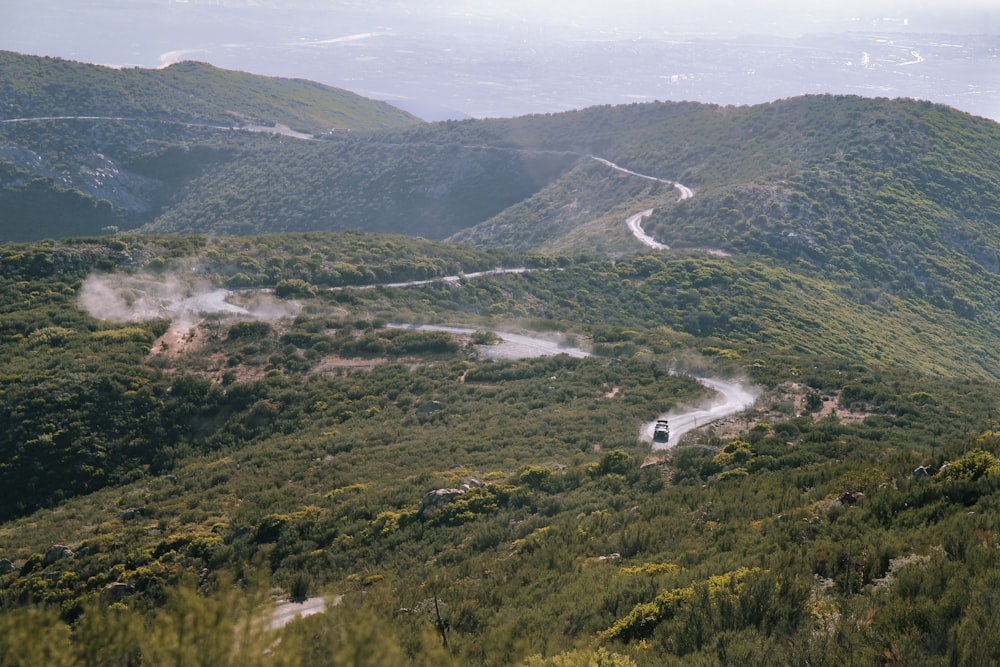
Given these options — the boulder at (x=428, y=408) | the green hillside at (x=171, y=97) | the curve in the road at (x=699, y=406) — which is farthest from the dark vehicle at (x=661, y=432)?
the green hillside at (x=171, y=97)

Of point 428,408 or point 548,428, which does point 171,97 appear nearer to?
point 428,408

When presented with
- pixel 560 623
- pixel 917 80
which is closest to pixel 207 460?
pixel 560 623

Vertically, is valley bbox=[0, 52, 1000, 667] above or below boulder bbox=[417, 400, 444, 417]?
above

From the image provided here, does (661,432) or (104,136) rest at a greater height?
(104,136)

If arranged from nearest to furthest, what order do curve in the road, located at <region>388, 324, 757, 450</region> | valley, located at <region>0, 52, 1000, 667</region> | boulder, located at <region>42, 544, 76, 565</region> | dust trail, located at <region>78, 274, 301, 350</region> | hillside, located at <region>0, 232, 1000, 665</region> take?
hillside, located at <region>0, 232, 1000, 665</region>, valley, located at <region>0, 52, 1000, 667</region>, boulder, located at <region>42, 544, 76, 565</region>, curve in the road, located at <region>388, 324, 757, 450</region>, dust trail, located at <region>78, 274, 301, 350</region>

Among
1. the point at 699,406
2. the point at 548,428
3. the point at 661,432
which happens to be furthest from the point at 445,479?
the point at 699,406

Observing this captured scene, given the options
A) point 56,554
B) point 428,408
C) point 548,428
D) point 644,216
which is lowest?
point 56,554

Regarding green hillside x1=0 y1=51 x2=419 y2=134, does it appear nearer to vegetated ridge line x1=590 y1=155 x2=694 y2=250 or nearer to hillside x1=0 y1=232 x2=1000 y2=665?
vegetated ridge line x1=590 y1=155 x2=694 y2=250

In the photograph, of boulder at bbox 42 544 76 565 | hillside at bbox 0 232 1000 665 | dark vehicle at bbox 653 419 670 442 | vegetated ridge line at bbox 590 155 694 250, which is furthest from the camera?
vegetated ridge line at bbox 590 155 694 250

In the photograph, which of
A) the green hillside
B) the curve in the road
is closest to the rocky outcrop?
the curve in the road

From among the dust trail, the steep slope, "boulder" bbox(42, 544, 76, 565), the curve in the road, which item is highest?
the steep slope
